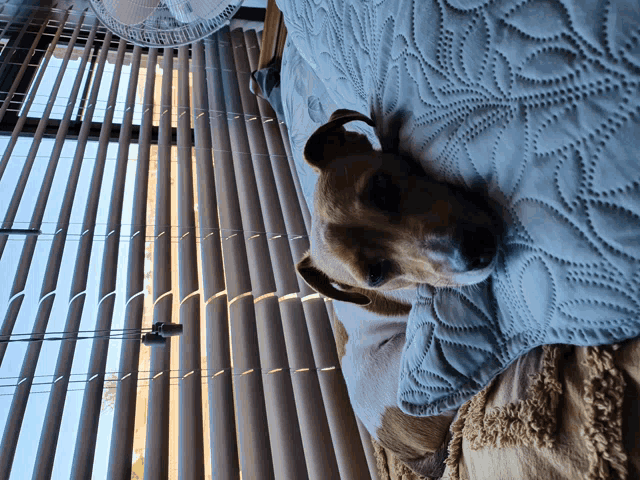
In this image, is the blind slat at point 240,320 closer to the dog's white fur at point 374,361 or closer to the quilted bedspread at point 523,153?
the dog's white fur at point 374,361

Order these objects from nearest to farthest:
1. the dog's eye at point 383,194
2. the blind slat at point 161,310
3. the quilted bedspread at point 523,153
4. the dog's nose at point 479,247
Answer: the quilted bedspread at point 523,153
the dog's nose at point 479,247
the dog's eye at point 383,194
the blind slat at point 161,310

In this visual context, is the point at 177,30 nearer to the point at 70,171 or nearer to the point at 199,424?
the point at 70,171

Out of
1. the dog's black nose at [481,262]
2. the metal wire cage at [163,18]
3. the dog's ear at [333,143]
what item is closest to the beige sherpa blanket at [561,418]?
the dog's black nose at [481,262]

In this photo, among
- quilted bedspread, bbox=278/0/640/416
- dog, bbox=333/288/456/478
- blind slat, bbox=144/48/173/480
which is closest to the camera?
quilted bedspread, bbox=278/0/640/416

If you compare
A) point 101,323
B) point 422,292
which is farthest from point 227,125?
point 422,292

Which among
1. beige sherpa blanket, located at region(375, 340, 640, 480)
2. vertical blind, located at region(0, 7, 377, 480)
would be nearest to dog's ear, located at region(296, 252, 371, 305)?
beige sherpa blanket, located at region(375, 340, 640, 480)

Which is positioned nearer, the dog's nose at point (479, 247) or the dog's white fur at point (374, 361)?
the dog's nose at point (479, 247)

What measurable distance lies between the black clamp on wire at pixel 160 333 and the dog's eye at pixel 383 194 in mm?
683

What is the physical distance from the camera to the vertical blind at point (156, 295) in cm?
116

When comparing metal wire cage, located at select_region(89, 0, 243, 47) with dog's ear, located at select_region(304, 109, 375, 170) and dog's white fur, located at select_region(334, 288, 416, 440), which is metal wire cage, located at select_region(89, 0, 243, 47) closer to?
dog's ear, located at select_region(304, 109, 375, 170)

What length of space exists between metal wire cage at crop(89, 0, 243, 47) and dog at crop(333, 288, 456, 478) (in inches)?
52.1

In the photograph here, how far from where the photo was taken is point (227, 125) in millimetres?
2125

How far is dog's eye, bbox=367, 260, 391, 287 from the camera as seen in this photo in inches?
32.2

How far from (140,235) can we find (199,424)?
702 mm
